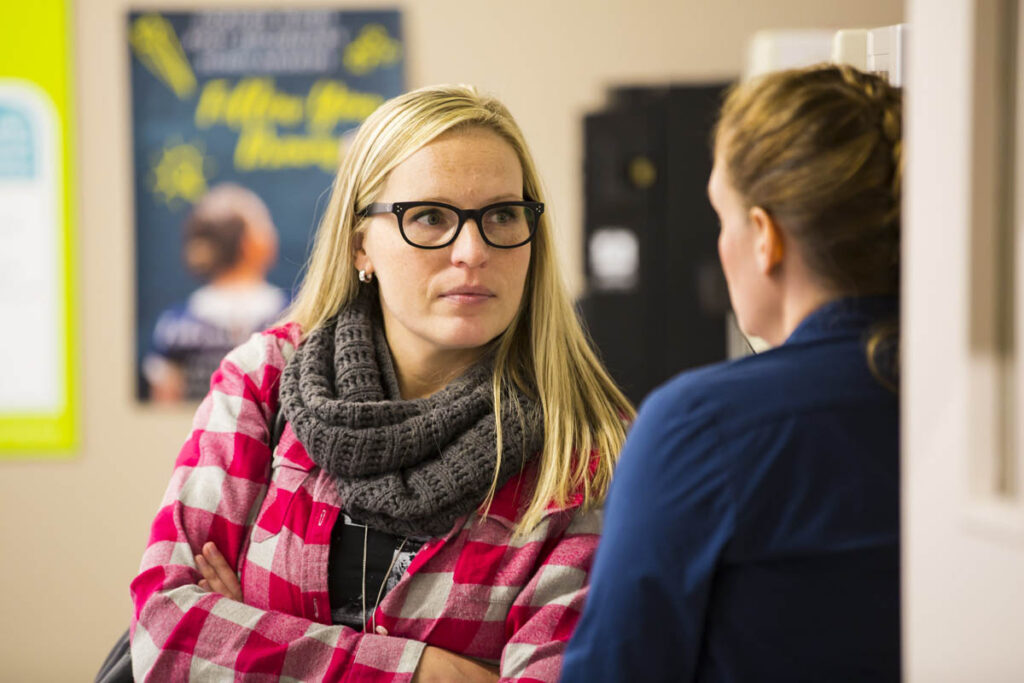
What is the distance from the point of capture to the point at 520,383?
4.78 ft

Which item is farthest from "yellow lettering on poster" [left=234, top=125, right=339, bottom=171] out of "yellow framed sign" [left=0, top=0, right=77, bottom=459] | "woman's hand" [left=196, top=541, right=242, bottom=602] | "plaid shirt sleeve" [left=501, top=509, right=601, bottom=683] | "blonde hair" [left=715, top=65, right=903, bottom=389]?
"blonde hair" [left=715, top=65, right=903, bottom=389]

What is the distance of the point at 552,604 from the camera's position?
4.24 ft

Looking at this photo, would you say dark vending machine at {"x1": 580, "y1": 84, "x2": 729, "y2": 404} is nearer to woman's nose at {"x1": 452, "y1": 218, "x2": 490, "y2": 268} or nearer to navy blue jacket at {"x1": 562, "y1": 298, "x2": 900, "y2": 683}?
woman's nose at {"x1": 452, "y1": 218, "x2": 490, "y2": 268}

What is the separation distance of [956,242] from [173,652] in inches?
44.1

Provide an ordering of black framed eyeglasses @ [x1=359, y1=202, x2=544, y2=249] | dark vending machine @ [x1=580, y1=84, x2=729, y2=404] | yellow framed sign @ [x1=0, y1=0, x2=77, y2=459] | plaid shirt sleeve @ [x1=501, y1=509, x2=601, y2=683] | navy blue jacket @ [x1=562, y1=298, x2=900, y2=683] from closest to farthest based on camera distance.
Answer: navy blue jacket @ [x1=562, y1=298, x2=900, y2=683], plaid shirt sleeve @ [x1=501, y1=509, x2=601, y2=683], black framed eyeglasses @ [x1=359, y1=202, x2=544, y2=249], dark vending machine @ [x1=580, y1=84, x2=729, y2=404], yellow framed sign @ [x1=0, y1=0, x2=77, y2=459]

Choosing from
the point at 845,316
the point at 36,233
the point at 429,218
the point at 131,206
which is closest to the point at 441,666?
the point at 429,218

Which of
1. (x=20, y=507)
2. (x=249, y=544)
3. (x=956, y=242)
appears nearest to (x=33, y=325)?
(x=20, y=507)

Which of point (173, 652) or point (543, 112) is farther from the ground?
point (543, 112)

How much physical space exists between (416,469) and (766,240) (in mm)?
685

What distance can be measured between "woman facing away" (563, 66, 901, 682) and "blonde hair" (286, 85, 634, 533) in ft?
1.57

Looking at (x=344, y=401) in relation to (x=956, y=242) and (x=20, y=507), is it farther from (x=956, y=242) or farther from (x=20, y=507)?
(x=20, y=507)

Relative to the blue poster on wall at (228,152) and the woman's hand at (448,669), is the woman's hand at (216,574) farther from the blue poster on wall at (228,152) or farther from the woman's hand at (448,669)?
the blue poster on wall at (228,152)

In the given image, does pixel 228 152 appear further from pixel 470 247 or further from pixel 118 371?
pixel 470 247

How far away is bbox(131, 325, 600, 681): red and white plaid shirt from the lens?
1.29 meters
